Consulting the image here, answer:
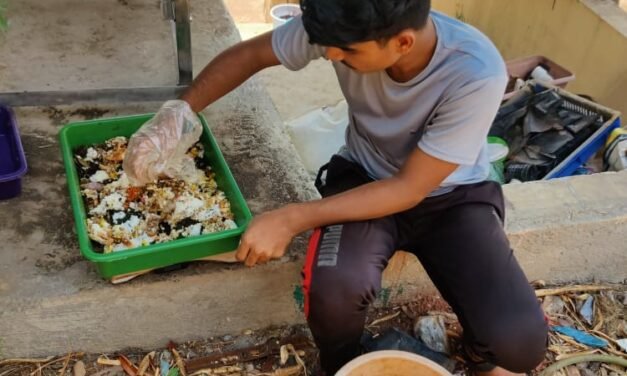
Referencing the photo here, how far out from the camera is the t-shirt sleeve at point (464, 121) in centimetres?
150

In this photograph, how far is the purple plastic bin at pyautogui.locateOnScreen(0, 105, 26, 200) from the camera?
6.00 feet

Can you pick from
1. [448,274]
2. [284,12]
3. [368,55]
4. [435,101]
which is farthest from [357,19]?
[284,12]

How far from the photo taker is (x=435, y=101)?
157 centimetres

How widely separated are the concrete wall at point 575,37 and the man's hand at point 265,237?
2.38 metres

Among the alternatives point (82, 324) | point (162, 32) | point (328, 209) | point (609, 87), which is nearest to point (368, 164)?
point (328, 209)

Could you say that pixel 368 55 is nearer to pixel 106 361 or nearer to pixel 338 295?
pixel 338 295

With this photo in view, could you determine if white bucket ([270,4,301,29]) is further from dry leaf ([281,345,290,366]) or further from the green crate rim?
dry leaf ([281,345,290,366])

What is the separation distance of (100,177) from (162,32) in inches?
41.8

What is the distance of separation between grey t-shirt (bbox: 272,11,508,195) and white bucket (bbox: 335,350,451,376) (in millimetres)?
468

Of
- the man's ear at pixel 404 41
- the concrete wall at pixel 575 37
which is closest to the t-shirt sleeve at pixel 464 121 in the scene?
the man's ear at pixel 404 41

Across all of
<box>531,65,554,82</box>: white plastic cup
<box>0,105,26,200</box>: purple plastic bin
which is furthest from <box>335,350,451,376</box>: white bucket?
<box>531,65,554,82</box>: white plastic cup

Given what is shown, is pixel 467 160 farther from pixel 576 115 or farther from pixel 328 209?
pixel 576 115

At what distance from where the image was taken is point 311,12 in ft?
4.29

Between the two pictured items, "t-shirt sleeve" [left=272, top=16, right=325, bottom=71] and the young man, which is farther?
"t-shirt sleeve" [left=272, top=16, right=325, bottom=71]
